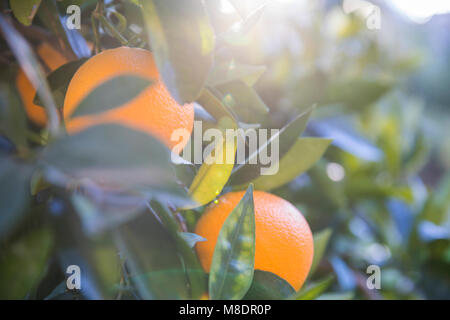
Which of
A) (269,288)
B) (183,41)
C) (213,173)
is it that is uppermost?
(183,41)

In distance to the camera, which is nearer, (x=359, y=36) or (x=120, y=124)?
(x=120, y=124)

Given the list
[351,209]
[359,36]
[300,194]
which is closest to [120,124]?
[300,194]

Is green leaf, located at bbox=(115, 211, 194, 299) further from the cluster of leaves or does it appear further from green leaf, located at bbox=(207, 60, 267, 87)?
green leaf, located at bbox=(207, 60, 267, 87)

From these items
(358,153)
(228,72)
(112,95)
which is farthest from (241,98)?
(358,153)

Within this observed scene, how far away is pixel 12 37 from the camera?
8.3 inches

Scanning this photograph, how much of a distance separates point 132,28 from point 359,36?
1.00 m

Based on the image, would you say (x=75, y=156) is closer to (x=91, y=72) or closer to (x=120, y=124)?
(x=120, y=124)

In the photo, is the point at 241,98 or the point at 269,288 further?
the point at 241,98

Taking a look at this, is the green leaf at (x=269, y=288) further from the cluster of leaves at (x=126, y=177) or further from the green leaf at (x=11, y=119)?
the green leaf at (x=11, y=119)

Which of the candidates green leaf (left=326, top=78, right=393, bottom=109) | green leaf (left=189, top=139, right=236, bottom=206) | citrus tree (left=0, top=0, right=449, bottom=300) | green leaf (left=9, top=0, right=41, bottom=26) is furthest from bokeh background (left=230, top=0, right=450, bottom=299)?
green leaf (left=9, top=0, right=41, bottom=26)

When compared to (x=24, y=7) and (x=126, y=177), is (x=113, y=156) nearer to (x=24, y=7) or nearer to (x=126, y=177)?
(x=126, y=177)

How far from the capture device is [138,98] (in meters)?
0.28

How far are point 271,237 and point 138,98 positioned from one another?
0.18m

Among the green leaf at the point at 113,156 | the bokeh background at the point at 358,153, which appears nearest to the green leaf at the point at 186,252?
the green leaf at the point at 113,156
